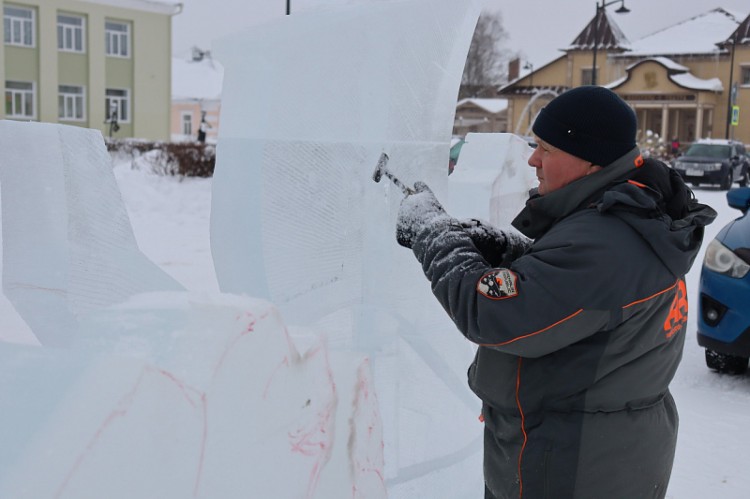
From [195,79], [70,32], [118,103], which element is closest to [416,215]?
[70,32]

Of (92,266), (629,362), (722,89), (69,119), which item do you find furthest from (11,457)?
(722,89)

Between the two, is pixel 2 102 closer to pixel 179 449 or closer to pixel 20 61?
pixel 20 61

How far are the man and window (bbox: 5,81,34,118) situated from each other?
30547mm

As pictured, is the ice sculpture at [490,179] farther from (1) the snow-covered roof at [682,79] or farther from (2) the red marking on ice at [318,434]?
(1) the snow-covered roof at [682,79]

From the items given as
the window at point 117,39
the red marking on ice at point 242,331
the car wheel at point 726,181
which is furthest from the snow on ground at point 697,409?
the window at point 117,39

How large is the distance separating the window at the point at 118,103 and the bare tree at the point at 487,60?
35141 millimetres

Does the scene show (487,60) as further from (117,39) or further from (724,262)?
(724,262)

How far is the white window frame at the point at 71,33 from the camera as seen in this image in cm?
3050

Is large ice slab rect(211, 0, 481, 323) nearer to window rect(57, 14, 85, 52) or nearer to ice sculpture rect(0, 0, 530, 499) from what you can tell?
ice sculpture rect(0, 0, 530, 499)

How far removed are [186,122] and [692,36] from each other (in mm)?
30406

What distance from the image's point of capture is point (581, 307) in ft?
5.67

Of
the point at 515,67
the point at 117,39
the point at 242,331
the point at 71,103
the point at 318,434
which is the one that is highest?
the point at 515,67

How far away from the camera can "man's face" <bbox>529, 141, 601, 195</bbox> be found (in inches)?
75.9

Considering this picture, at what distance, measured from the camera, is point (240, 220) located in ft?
8.62
